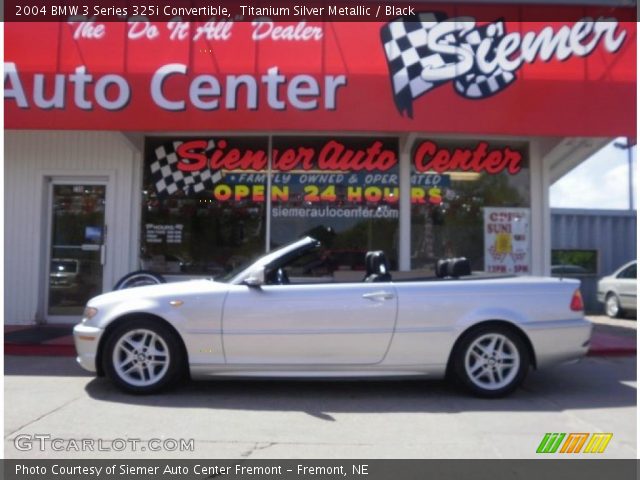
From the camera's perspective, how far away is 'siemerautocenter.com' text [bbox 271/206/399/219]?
30.6 ft

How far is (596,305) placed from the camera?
15.3 meters

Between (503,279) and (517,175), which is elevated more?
(517,175)

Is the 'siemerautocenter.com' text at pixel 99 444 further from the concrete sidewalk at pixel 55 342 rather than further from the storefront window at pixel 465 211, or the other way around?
the storefront window at pixel 465 211

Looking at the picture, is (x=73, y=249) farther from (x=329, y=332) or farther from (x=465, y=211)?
(x=465, y=211)

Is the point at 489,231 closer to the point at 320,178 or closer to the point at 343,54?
the point at 320,178

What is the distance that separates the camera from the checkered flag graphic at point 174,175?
30.9 feet

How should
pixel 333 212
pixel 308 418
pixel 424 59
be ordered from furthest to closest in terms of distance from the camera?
pixel 333 212, pixel 424 59, pixel 308 418

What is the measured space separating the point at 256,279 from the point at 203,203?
170 inches

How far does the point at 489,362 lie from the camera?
17.7ft

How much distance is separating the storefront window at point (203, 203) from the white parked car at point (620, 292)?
→ 8.46 meters

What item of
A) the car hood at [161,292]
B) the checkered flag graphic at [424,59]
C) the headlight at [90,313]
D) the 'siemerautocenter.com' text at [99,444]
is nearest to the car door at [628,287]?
the checkered flag graphic at [424,59]

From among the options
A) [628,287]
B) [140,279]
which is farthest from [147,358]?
[628,287]

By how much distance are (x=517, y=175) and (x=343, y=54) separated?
3.49 metres

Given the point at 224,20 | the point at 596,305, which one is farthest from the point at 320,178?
the point at 596,305
